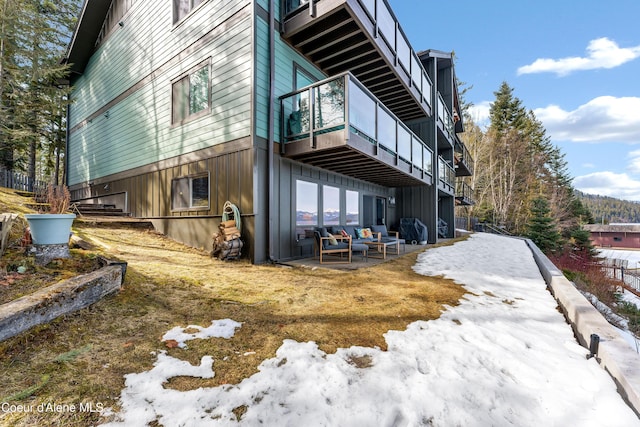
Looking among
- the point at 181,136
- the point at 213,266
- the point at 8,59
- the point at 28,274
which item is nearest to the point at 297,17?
the point at 181,136

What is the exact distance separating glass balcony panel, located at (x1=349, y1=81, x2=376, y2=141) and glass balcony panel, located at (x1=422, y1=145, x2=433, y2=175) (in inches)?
177

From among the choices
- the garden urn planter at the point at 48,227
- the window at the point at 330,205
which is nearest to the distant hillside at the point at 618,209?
the window at the point at 330,205

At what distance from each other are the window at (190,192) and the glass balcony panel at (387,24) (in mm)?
5925

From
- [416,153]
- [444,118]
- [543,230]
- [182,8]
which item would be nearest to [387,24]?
[416,153]

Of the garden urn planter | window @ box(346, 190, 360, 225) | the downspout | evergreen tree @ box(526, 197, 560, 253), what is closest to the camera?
the garden urn planter

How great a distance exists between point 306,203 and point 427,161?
604cm

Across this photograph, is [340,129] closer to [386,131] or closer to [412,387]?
[386,131]

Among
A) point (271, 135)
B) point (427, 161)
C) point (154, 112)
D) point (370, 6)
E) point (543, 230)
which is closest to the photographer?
point (271, 135)

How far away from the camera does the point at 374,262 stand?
6676mm

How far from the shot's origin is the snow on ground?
1.58m

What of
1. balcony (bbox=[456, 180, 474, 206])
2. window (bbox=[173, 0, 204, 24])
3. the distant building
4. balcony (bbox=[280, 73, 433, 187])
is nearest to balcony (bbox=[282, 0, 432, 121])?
balcony (bbox=[280, 73, 433, 187])

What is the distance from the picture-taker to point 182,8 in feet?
26.4

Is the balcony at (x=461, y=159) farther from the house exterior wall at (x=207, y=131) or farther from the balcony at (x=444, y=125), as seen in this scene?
the house exterior wall at (x=207, y=131)

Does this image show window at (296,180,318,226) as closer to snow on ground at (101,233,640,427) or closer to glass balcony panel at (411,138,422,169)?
glass balcony panel at (411,138,422,169)
